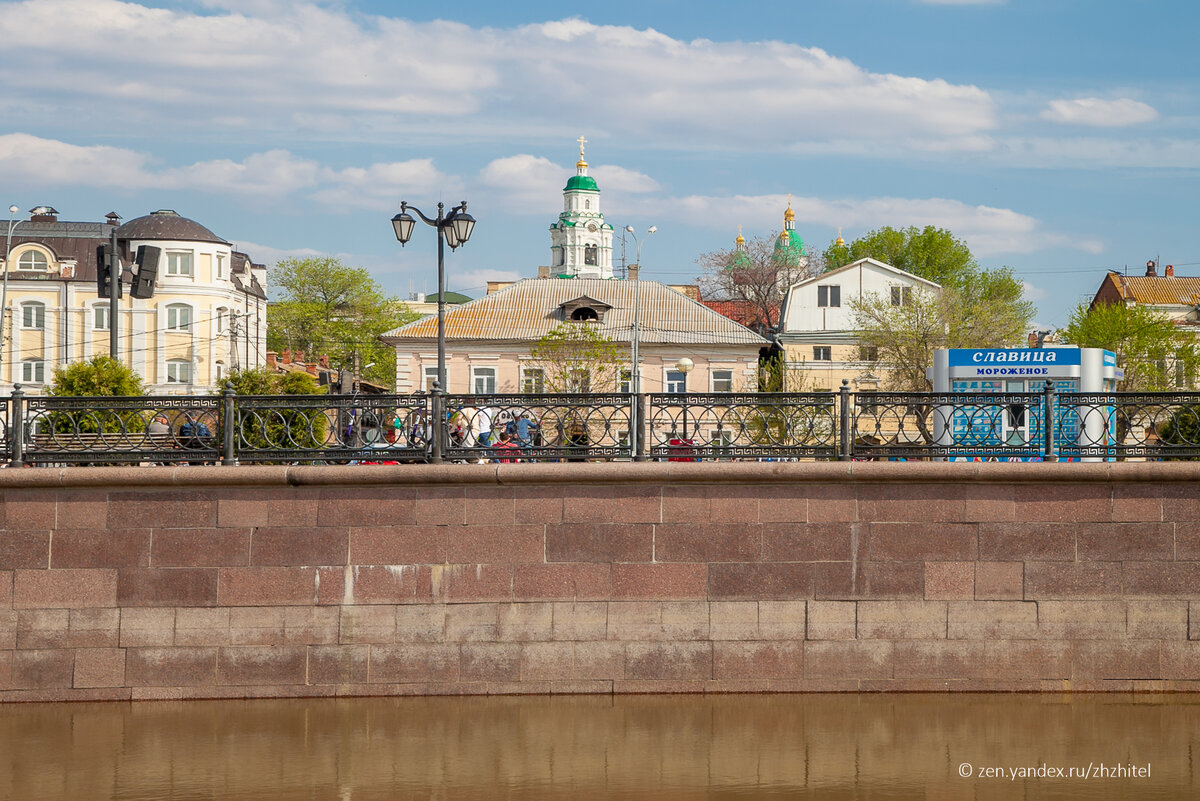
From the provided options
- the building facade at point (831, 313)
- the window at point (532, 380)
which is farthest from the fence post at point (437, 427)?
the building facade at point (831, 313)

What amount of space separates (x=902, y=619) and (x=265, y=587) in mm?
5390

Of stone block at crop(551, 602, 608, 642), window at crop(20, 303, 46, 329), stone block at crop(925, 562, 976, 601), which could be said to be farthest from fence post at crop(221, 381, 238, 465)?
window at crop(20, 303, 46, 329)

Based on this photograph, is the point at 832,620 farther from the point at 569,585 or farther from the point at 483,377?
the point at 483,377

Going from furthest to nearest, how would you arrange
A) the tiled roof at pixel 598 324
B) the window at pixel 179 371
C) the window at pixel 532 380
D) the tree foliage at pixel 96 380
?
the window at pixel 179 371
the tiled roof at pixel 598 324
the window at pixel 532 380
the tree foliage at pixel 96 380

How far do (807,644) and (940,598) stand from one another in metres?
1.19

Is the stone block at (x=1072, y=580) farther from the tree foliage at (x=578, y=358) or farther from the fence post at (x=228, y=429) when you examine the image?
the tree foliage at (x=578, y=358)

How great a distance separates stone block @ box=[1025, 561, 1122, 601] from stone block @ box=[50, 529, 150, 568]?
7.47m

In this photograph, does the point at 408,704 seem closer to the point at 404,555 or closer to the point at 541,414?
the point at 404,555

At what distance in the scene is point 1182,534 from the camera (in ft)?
33.3

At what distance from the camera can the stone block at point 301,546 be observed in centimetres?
1022

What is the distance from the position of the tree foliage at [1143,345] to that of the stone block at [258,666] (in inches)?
1439

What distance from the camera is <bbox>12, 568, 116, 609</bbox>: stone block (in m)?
10.2

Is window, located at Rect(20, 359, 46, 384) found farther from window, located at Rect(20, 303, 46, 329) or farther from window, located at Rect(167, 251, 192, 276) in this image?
window, located at Rect(167, 251, 192, 276)

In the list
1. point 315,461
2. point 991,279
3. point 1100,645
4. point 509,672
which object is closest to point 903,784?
point 1100,645
